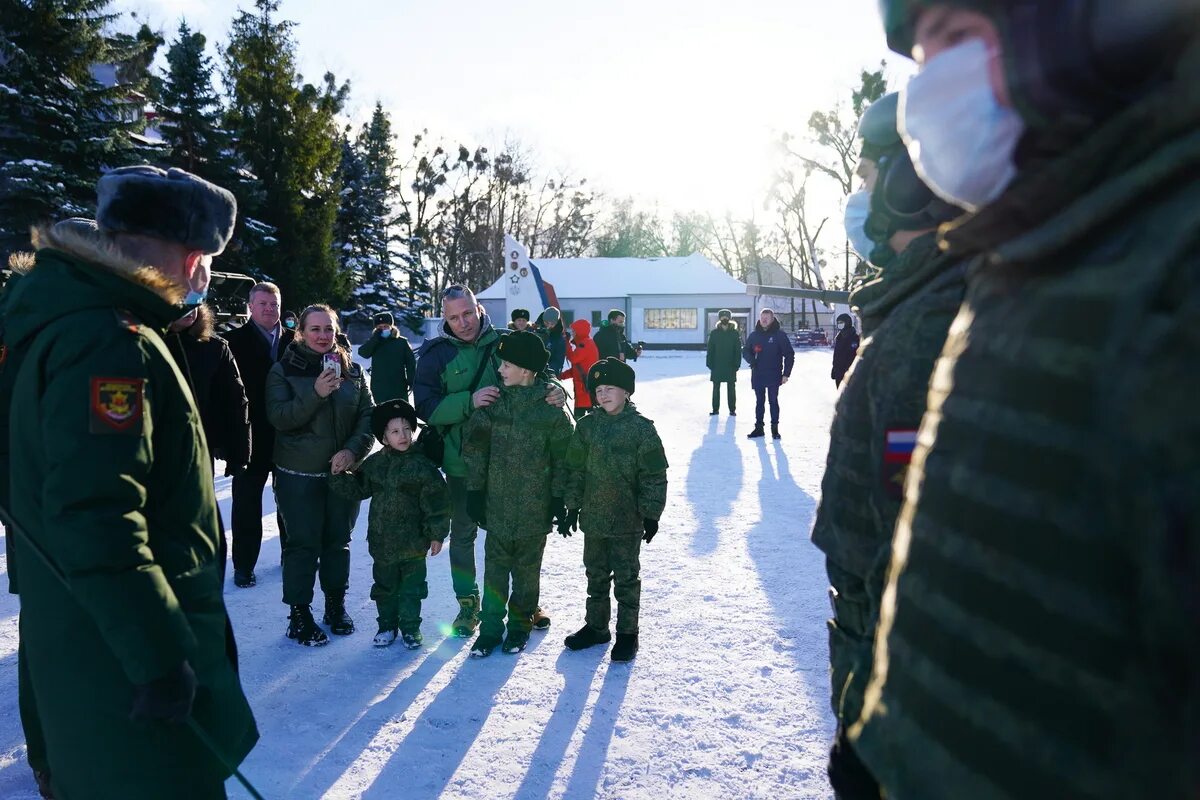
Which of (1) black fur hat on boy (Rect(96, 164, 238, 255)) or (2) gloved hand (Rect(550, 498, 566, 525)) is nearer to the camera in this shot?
(1) black fur hat on boy (Rect(96, 164, 238, 255))

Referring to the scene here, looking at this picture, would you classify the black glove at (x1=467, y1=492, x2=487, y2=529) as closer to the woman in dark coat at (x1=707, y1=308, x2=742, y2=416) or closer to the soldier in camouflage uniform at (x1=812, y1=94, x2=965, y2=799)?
the soldier in camouflage uniform at (x1=812, y1=94, x2=965, y2=799)

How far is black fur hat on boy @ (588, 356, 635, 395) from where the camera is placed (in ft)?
14.0

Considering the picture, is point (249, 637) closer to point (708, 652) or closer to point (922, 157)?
point (708, 652)

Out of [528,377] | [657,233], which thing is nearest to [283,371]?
[528,377]

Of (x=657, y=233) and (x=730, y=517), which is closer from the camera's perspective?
(x=730, y=517)

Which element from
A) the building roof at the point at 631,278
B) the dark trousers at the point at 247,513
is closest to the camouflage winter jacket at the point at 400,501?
the dark trousers at the point at 247,513

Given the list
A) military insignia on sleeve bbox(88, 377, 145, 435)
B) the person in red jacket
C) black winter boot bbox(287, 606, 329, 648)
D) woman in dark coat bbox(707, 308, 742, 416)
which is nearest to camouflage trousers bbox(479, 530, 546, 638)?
black winter boot bbox(287, 606, 329, 648)

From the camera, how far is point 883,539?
5.54 ft

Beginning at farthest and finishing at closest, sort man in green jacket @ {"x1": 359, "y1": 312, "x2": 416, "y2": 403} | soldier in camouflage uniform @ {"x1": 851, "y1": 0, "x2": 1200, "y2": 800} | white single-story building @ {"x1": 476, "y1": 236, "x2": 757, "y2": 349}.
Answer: white single-story building @ {"x1": 476, "y1": 236, "x2": 757, "y2": 349}, man in green jacket @ {"x1": 359, "y1": 312, "x2": 416, "y2": 403}, soldier in camouflage uniform @ {"x1": 851, "y1": 0, "x2": 1200, "y2": 800}

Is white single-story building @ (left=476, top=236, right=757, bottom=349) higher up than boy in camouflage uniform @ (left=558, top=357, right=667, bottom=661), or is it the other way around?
white single-story building @ (left=476, top=236, right=757, bottom=349)

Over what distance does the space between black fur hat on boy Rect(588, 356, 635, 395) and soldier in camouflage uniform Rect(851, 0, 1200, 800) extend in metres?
3.31

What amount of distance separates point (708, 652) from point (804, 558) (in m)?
1.78

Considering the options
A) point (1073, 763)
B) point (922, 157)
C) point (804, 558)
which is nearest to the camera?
point (1073, 763)

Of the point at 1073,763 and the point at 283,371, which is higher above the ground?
the point at 283,371
